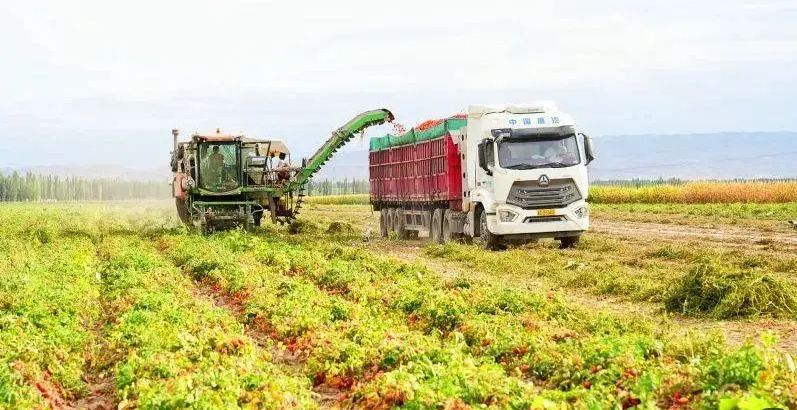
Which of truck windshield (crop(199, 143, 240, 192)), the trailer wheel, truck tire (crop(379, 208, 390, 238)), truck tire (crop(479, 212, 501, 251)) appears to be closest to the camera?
truck tire (crop(479, 212, 501, 251))

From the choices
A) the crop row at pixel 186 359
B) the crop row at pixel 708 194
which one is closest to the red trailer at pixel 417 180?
the crop row at pixel 186 359

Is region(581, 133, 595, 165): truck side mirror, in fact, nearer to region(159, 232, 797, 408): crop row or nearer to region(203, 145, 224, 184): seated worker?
region(159, 232, 797, 408): crop row

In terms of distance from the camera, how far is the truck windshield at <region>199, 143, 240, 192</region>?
33.7 meters

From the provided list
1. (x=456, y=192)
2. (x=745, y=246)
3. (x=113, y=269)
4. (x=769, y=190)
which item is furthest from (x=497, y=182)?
(x=769, y=190)

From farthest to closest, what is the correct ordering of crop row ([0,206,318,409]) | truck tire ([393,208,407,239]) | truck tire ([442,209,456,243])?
truck tire ([393,208,407,239]) → truck tire ([442,209,456,243]) → crop row ([0,206,318,409])

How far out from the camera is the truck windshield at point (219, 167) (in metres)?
33.7

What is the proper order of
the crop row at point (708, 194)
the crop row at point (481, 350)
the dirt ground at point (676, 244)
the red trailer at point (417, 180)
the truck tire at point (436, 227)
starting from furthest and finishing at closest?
the crop row at point (708, 194)
the truck tire at point (436, 227)
the red trailer at point (417, 180)
the dirt ground at point (676, 244)
the crop row at point (481, 350)

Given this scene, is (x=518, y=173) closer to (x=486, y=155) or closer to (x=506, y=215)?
(x=486, y=155)

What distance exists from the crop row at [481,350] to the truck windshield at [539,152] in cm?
684

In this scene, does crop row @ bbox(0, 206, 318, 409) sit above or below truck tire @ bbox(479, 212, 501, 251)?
below

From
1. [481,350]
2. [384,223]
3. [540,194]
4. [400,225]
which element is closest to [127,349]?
Answer: [481,350]

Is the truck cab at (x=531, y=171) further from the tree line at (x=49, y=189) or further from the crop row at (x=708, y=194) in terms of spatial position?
the tree line at (x=49, y=189)

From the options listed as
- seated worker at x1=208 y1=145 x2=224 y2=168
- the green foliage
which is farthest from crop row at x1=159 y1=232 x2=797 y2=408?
seated worker at x1=208 y1=145 x2=224 y2=168

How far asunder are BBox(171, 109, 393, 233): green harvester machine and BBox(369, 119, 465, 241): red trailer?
2.21 metres
